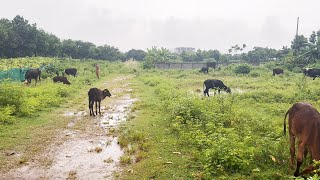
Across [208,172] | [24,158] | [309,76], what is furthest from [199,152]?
[309,76]

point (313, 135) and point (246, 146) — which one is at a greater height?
point (313, 135)

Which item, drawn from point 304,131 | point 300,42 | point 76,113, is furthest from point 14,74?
point 300,42

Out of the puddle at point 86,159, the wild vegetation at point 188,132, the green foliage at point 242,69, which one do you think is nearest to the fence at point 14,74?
the wild vegetation at point 188,132

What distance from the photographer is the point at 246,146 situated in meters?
8.07

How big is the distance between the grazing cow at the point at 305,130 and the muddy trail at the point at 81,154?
4.46 m

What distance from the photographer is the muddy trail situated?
7754 millimetres

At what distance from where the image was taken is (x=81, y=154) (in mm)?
9289

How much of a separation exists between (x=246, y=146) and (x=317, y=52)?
129 ft

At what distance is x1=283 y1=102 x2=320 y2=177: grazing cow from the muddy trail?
446 cm

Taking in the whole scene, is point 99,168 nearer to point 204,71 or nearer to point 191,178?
point 191,178

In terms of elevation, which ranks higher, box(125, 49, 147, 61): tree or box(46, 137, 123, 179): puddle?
box(125, 49, 147, 61): tree

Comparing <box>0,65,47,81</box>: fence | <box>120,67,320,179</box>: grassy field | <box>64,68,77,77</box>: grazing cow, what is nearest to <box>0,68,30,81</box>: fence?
<box>0,65,47,81</box>: fence

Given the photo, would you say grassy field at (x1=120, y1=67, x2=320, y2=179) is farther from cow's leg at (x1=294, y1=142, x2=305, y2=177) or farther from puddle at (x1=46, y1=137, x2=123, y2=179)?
puddle at (x1=46, y1=137, x2=123, y2=179)

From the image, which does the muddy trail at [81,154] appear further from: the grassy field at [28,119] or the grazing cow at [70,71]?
the grazing cow at [70,71]
